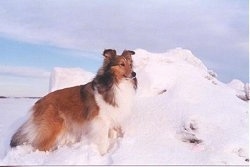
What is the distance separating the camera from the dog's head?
5.06 m

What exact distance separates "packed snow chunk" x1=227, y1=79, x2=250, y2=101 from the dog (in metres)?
2.06

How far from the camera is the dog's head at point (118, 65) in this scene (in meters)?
5.06

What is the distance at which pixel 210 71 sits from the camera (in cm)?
719

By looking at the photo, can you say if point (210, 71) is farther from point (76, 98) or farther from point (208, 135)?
point (76, 98)

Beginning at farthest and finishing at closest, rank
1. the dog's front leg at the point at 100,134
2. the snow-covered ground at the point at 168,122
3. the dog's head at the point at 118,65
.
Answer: the dog's head at the point at 118,65 < the dog's front leg at the point at 100,134 < the snow-covered ground at the point at 168,122

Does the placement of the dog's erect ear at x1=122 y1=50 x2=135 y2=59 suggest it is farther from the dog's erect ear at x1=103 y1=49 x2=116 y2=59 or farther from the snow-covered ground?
the snow-covered ground

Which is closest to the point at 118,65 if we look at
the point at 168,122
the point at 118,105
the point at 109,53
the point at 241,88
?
the point at 109,53

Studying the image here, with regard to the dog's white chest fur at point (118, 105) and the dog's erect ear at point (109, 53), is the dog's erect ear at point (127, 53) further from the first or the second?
the dog's white chest fur at point (118, 105)

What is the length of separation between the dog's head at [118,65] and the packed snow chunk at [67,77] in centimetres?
87

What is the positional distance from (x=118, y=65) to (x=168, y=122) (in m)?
1.01

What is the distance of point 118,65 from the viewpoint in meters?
5.06

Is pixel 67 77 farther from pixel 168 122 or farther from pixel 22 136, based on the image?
pixel 168 122

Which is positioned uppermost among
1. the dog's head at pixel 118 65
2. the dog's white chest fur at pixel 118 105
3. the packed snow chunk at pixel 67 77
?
the packed snow chunk at pixel 67 77

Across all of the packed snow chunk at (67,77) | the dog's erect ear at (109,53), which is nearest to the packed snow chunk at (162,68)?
the packed snow chunk at (67,77)
